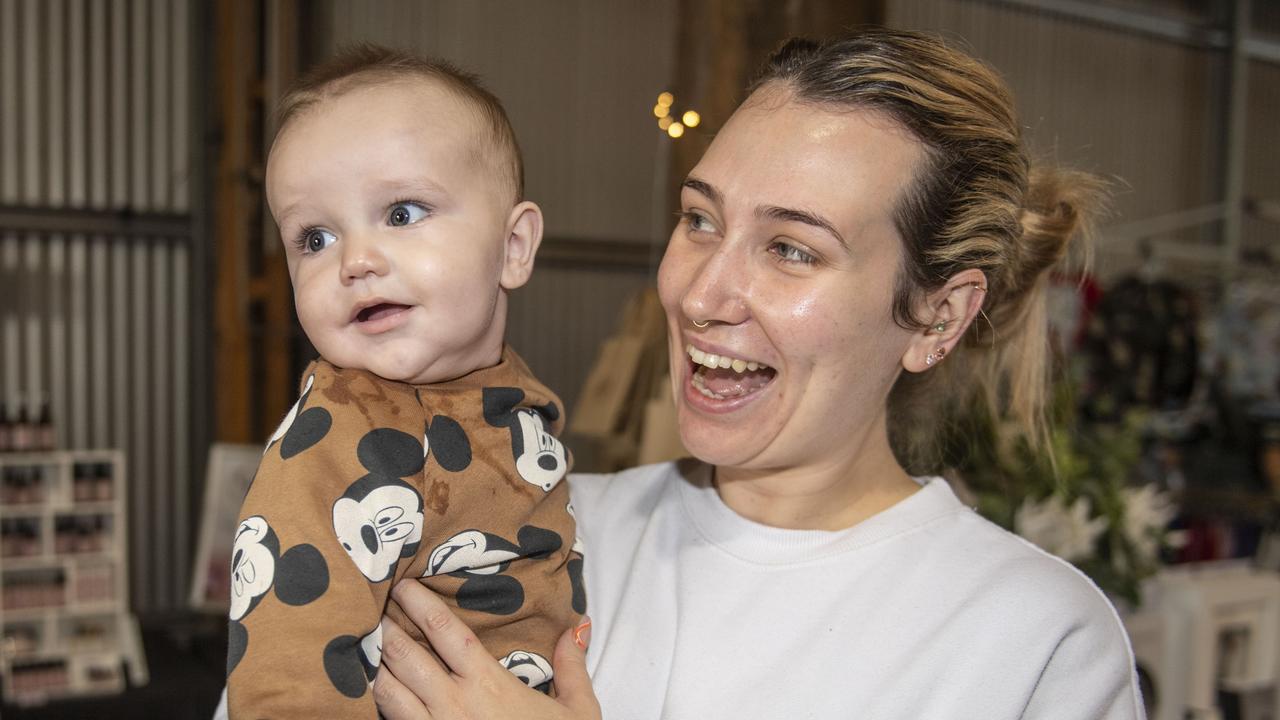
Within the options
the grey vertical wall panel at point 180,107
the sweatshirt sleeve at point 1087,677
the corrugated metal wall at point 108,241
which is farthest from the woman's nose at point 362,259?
the grey vertical wall panel at point 180,107

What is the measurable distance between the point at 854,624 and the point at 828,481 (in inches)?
8.3

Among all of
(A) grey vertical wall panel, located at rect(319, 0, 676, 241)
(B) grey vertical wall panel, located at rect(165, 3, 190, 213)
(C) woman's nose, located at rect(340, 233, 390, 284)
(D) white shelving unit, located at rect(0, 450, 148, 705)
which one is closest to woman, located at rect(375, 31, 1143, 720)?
(C) woman's nose, located at rect(340, 233, 390, 284)

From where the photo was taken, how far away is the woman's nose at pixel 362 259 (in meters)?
1.18

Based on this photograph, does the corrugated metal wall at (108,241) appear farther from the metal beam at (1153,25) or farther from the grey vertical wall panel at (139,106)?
the metal beam at (1153,25)

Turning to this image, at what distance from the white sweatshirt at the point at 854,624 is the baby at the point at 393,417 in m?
0.14

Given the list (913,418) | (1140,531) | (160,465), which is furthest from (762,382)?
(160,465)

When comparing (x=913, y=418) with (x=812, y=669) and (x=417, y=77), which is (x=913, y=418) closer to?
(x=812, y=669)

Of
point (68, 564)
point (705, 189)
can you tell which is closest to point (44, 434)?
point (68, 564)

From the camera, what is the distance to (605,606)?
1513 millimetres

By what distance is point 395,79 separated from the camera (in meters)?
1.26

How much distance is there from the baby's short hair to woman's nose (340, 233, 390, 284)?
0.60 feet

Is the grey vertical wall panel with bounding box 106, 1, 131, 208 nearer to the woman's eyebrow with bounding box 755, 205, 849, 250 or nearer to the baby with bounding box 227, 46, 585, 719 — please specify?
the baby with bounding box 227, 46, 585, 719

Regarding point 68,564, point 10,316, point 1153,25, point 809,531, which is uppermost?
point 1153,25

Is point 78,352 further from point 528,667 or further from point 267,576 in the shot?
point 267,576
